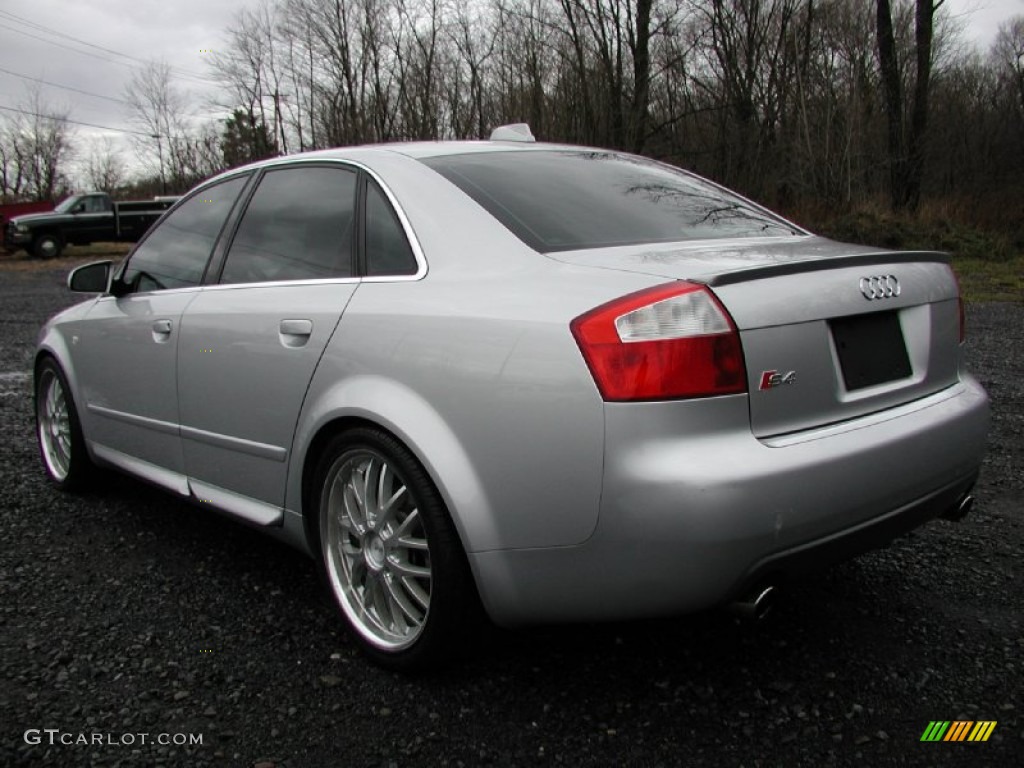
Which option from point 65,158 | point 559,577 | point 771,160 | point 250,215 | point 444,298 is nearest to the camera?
point 559,577

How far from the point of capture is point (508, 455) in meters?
1.94

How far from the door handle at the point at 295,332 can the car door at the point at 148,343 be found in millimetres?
727

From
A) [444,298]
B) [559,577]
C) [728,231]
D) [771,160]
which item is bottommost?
[559,577]

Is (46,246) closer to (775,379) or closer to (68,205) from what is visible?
(68,205)

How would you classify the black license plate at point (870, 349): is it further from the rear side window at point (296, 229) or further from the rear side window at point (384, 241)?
the rear side window at point (296, 229)

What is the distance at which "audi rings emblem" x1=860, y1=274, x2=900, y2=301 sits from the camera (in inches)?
82.3

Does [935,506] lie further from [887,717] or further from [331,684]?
[331,684]

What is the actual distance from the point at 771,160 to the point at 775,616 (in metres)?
19.3

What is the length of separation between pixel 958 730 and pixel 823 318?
1.04 meters

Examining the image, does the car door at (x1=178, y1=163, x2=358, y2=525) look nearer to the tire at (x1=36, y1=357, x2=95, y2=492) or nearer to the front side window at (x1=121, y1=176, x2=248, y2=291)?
the front side window at (x1=121, y1=176, x2=248, y2=291)

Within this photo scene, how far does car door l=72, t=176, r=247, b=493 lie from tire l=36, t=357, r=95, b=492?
169 mm

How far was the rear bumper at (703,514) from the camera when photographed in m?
1.77

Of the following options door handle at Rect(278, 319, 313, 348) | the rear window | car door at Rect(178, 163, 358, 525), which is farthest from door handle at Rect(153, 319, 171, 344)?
the rear window

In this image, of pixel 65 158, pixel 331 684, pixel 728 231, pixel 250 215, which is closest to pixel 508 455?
pixel 331 684
